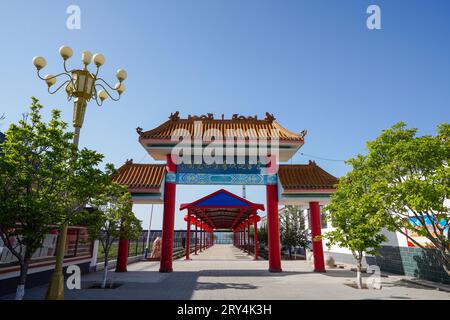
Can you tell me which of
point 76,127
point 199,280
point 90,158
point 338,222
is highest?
point 76,127

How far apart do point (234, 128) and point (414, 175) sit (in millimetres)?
11060

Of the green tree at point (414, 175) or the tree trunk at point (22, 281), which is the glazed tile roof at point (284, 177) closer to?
the green tree at point (414, 175)

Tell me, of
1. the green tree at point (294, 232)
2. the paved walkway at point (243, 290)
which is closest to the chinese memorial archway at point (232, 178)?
the paved walkway at point (243, 290)

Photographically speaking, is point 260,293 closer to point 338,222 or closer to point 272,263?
point 338,222

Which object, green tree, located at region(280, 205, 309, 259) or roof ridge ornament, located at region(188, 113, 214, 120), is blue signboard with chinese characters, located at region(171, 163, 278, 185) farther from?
green tree, located at region(280, 205, 309, 259)

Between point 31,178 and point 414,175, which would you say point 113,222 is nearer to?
point 31,178

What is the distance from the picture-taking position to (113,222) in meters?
11.5

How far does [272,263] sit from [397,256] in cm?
727

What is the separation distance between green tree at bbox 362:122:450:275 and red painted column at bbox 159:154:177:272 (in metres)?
10.4

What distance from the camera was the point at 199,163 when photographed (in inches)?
643

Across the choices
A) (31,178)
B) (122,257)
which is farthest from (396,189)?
(122,257)

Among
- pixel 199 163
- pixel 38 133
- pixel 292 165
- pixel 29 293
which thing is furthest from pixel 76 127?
pixel 292 165

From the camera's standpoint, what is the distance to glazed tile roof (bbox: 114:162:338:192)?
51.8 ft

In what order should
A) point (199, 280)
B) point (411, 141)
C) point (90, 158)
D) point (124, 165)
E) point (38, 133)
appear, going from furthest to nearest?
point (124, 165)
point (199, 280)
point (411, 141)
point (90, 158)
point (38, 133)
